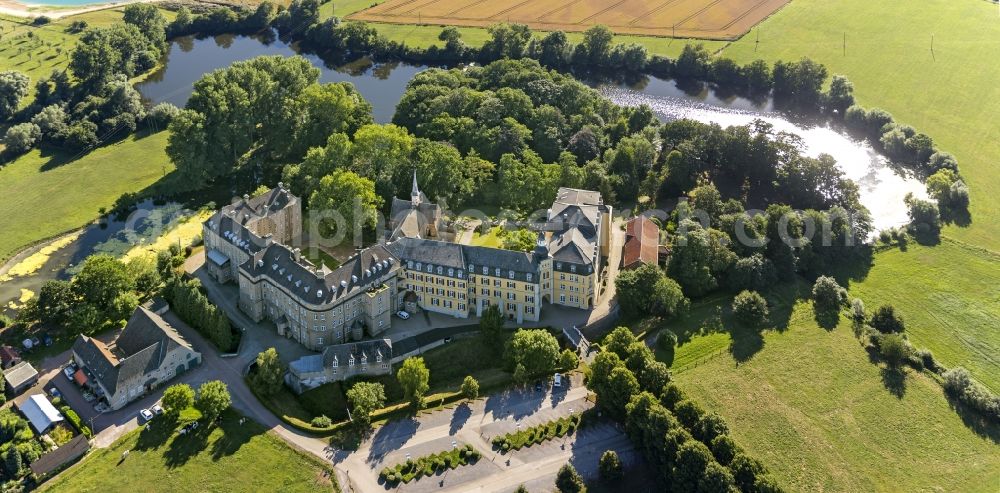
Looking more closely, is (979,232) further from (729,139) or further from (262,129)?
(262,129)

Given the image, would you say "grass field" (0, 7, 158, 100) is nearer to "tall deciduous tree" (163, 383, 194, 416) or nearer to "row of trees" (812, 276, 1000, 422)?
"tall deciduous tree" (163, 383, 194, 416)

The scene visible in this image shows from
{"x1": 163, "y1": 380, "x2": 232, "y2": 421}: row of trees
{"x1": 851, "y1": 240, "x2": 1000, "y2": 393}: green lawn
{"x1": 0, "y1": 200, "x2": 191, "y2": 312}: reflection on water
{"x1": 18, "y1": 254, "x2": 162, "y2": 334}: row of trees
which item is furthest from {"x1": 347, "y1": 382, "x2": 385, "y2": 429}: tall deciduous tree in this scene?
{"x1": 851, "y1": 240, "x2": 1000, "y2": 393}: green lawn

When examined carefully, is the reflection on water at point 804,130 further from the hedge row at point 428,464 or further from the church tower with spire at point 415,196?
the hedge row at point 428,464

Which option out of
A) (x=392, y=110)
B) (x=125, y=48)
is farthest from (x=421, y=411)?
(x=125, y=48)

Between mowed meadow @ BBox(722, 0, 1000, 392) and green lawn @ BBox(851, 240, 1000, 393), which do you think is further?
mowed meadow @ BBox(722, 0, 1000, 392)

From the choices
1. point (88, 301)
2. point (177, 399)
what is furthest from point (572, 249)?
point (88, 301)

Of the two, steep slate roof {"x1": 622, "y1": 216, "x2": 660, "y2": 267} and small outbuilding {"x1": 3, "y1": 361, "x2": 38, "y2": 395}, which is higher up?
steep slate roof {"x1": 622, "y1": 216, "x2": 660, "y2": 267}

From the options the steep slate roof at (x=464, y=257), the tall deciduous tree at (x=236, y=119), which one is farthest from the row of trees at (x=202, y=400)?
the tall deciduous tree at (x=236, y=119)
